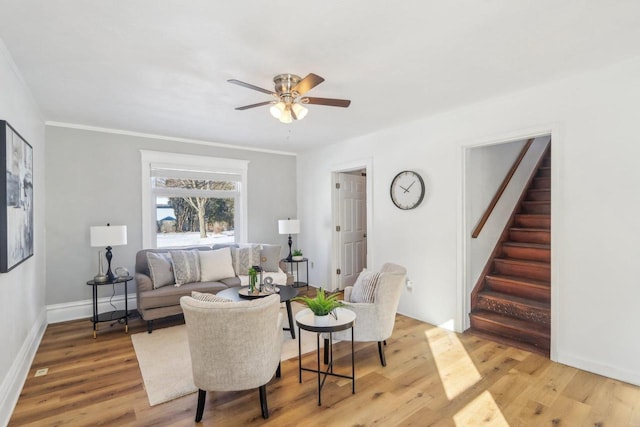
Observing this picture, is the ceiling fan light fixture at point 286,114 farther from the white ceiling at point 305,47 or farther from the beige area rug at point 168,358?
the beige area rug at point 168,358

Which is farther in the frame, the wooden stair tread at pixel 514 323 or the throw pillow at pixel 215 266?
the throw pillow at pixel 215 266

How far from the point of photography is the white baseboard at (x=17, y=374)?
7.18 ft

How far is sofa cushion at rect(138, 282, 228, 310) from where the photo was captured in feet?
12.4

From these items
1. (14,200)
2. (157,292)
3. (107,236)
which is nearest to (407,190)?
(157,292)

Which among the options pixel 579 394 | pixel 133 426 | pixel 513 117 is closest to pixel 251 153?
pixel 513 117

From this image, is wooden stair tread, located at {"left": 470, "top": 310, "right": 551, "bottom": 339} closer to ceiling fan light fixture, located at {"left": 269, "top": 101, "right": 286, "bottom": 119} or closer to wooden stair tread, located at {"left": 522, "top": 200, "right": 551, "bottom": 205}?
wooden stair tread, located at {"left": 522, "top": 200, "right": 551, "bottom": 205}

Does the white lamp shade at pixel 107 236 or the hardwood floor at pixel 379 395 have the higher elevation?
the white lamp shade at pixel 107 236

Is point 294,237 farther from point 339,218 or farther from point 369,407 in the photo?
point 369,407

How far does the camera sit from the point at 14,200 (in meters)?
2.43

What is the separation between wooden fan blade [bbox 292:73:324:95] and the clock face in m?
2.16

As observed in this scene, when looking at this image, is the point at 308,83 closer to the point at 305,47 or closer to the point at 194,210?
the point at 305,47

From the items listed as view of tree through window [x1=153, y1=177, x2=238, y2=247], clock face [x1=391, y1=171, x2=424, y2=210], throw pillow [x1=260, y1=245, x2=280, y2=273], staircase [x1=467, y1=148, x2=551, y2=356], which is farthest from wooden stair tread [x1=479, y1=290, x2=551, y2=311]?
view of tree through window [x1=153, y1=177, x2=238, y2=247]

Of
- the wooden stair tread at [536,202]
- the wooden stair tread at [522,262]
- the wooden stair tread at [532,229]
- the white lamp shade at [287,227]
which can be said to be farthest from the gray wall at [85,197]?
the wooden stair tread at [536,202]

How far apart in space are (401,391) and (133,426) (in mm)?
1869
